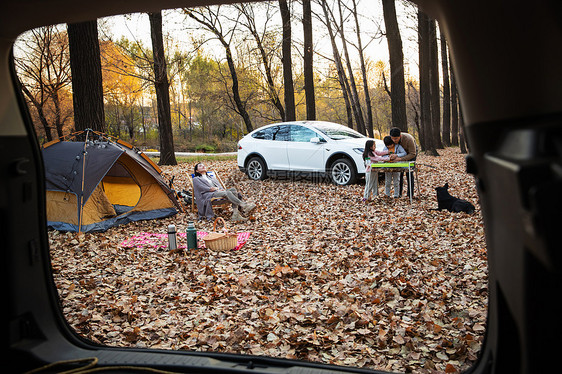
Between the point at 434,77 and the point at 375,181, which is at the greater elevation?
the point at 434,77

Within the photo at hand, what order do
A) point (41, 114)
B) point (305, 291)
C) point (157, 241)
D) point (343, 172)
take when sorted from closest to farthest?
point (305, 291) < point (157, 241) < point (343, 172) < point (41, 114)

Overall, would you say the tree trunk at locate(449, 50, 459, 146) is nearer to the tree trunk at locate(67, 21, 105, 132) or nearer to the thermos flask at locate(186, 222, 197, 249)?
the tree trunk at locate(67, 21, 105, 132)

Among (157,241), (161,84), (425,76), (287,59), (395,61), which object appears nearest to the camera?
(157,241)

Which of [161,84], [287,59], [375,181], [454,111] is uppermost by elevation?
[287,59]

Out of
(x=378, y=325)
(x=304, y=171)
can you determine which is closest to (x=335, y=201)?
(x=304, y=171)

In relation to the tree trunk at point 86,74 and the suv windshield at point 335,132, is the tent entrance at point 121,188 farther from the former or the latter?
the suv windshield at point 335,132

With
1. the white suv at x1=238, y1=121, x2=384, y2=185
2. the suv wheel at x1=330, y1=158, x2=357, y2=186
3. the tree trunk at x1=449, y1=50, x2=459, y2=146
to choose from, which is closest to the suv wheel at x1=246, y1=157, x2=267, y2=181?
the white suv at x1=238, y1=121, x2=384, y2=185

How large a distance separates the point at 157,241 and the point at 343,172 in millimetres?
6240

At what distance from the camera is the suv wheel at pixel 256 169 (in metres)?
13.8

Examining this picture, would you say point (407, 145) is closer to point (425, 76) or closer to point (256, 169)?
point (256, 169)

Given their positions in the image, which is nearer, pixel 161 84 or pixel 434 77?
pixel 161 84

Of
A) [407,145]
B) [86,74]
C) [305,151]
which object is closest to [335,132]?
[305,151]

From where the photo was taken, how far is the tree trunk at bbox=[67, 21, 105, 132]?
9953 mm

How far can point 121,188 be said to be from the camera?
10.1 metres
